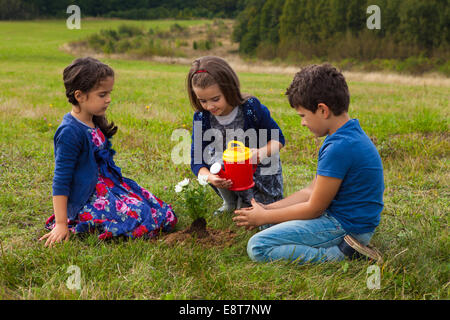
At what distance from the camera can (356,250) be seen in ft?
8.36

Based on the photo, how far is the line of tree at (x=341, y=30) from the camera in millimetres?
23969

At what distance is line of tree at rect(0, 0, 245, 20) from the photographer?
156 ft

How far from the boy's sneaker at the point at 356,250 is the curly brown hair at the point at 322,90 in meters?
0.77

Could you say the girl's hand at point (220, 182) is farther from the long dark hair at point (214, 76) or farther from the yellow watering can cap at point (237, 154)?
the long dark hair at point (214, 76)

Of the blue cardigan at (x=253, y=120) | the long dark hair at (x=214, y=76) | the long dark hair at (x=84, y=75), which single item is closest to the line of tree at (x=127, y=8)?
the blue cardigan at (x=253, y=120)

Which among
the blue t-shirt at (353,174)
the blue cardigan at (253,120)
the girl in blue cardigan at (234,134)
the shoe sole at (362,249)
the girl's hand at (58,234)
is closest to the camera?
the blue t-shirt at (353,174)

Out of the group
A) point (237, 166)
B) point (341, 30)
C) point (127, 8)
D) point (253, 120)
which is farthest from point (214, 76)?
point (127, 8)

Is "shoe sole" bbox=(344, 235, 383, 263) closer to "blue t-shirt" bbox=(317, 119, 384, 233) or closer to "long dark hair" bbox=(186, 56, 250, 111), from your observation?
"blue t-shirt" bbox=(317, 119, 384, 233)

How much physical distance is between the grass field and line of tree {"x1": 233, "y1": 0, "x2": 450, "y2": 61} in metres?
19.6

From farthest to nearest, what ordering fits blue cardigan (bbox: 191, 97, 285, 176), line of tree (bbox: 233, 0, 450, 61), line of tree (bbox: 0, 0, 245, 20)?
1. line of tree (bbox: 0, 0, 245, 20)
2. line of tree (bbox: 233, 0, 450, 61)
3. blue cardigan (bbox: 191, 97, 285, 176)

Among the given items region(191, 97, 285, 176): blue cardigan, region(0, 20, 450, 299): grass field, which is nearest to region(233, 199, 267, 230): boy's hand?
region(0, 20, 450, 299): grass field

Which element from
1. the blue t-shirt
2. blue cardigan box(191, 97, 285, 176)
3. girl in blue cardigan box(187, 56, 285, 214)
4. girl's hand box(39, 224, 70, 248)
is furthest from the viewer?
blue cardigan box(191, 97, 285, 176)
